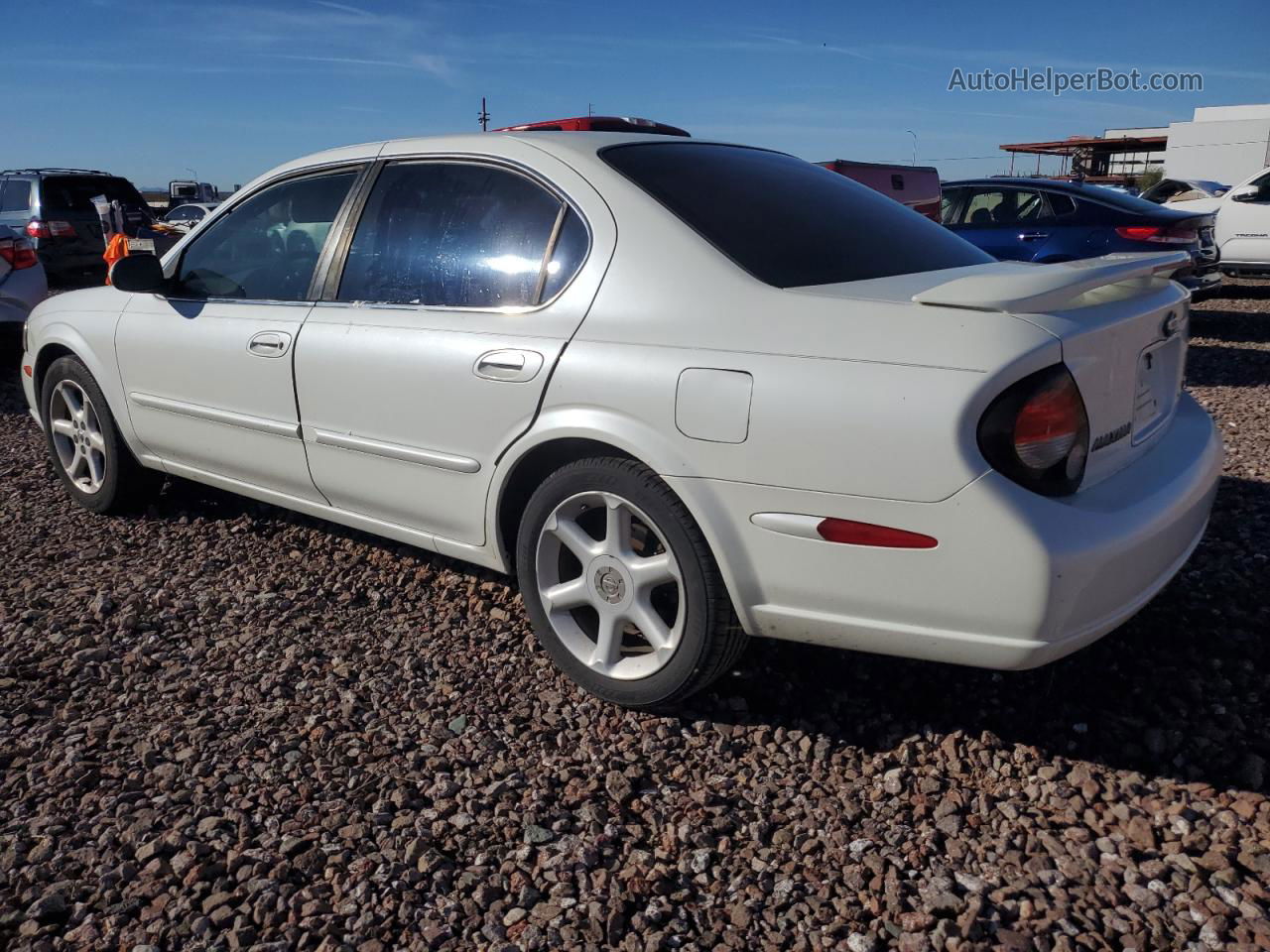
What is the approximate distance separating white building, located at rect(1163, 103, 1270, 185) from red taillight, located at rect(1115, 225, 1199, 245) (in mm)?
39750

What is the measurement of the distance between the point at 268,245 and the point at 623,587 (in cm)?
212

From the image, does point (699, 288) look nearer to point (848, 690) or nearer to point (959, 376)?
point (959, 376)

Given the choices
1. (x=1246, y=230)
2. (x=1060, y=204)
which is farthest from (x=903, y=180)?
(x=1246, y=230)

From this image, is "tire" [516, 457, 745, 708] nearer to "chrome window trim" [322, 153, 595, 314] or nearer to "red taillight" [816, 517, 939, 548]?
"red taillight" [816, 517, 939, 548]

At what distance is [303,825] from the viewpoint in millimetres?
2400

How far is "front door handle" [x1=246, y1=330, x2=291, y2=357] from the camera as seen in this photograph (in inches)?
138

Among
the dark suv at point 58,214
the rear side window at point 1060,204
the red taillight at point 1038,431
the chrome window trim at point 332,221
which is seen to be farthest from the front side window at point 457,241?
the dark suv at point 58,214

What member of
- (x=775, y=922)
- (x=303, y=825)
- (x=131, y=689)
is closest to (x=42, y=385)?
(x=131, y=689)

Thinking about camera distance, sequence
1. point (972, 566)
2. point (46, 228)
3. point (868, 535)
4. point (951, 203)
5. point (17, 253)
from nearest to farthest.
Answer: point (972, 566) < point (868, 535) < point (17, 253) < point (951, 203) < point (46, 228)

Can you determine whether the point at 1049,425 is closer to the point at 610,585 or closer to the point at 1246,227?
the point at 610,585

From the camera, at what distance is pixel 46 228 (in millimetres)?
14117

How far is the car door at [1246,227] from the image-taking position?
37.3 ft

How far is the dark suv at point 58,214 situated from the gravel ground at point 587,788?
41.0 feet

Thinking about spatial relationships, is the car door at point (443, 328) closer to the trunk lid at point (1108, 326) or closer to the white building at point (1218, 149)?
the trunk lid at point (1108, 326)
